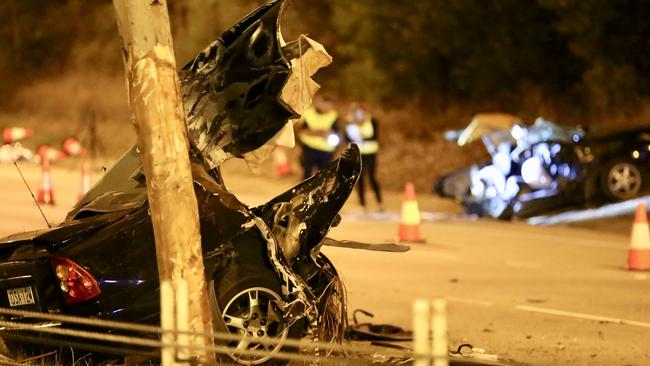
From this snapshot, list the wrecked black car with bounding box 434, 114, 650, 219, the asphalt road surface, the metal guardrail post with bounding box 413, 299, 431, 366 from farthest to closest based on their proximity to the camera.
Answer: the wrecked black car with bounding box 434, 114, 650, 219, the asphalt road surface, the metal guardrail post with bounding box 413, 299, 431, 366

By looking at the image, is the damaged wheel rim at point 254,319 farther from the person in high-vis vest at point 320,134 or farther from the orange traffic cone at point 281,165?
the orange traffic cone at point 281,165

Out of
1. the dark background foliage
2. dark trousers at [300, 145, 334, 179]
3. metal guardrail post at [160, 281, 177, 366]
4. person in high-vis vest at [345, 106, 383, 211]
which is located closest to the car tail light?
metal guardrail post at [160, 281, 177, 366]

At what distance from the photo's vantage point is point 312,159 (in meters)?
18.0

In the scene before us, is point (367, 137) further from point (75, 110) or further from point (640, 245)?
point (75, 110)

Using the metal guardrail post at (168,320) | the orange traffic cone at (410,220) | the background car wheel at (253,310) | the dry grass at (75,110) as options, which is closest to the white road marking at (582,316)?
the background car wheel at (253,310)

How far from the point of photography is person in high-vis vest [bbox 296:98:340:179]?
17.8 meters

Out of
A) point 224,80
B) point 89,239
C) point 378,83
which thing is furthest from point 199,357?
point 378,83

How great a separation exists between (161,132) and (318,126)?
1168cm

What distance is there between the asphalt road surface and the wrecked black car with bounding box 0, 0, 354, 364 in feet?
5.89

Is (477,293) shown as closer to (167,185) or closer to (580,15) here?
(167,185)

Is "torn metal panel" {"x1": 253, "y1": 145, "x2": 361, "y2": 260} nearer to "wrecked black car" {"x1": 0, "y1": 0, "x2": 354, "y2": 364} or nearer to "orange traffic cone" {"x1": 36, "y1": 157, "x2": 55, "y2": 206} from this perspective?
"wrecked black car" {"x1": 0, "y1": 0, "x2": 354, "y2": 364}

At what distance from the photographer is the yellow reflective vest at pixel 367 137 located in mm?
17547

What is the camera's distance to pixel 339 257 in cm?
1312

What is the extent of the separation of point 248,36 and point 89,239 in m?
1.61
